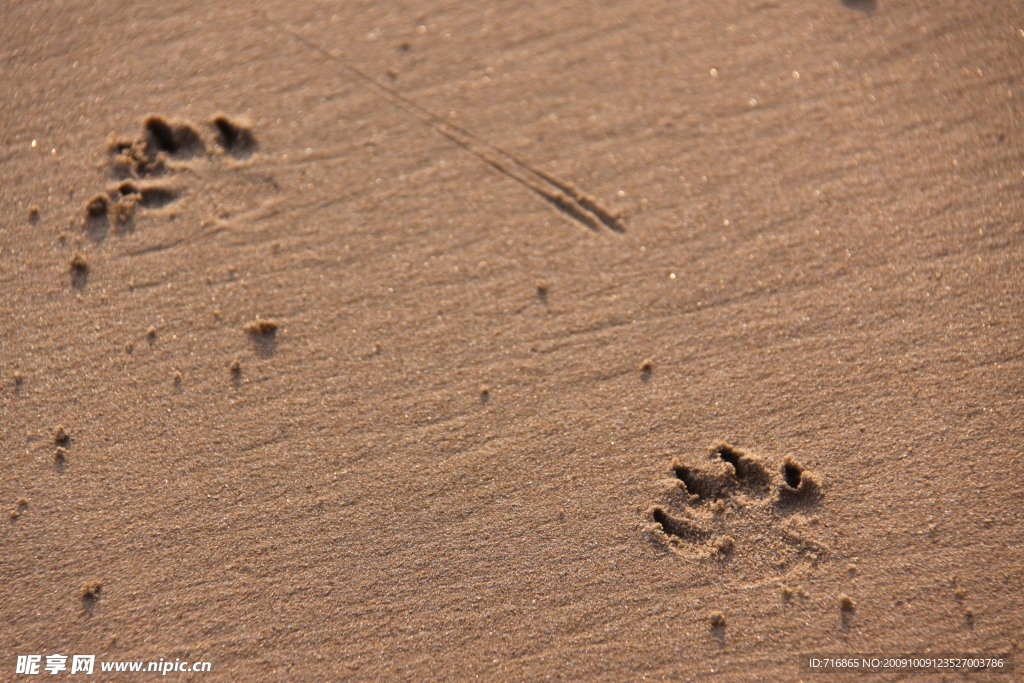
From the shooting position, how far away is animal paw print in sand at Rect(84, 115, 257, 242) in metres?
1.89

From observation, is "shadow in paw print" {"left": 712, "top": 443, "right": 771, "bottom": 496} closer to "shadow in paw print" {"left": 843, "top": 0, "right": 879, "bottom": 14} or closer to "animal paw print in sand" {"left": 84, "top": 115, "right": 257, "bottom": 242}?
"shadow in paw print" {"left": 843, "top": 0, "right": 879, "bottom": 14}

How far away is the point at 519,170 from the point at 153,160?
1.04m

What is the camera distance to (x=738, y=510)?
160 cm

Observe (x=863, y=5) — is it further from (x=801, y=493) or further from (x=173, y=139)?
(x=173, y=139)

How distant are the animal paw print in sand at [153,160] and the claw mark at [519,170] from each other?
41cm

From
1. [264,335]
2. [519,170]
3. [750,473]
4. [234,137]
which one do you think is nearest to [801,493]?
[750,473]

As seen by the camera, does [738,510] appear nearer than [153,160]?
Yes

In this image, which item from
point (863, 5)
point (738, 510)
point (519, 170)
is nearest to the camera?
point (738, 510)

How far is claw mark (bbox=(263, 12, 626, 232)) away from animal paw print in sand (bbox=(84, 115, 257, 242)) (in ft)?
1.34

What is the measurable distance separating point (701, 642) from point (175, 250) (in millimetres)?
1639

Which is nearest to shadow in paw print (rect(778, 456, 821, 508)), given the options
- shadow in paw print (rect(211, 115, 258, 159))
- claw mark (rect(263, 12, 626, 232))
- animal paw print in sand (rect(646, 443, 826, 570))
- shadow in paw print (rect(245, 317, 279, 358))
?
animal paw print in sand (rect(646, 443, 826, 570))

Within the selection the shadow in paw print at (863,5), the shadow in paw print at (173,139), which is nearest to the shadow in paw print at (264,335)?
the shadow in paw print at (173,139)

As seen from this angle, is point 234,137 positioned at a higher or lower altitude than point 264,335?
higher

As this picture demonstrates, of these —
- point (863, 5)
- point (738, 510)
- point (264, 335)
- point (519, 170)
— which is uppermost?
point (863, 5)
